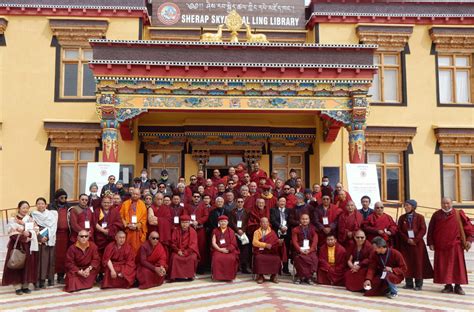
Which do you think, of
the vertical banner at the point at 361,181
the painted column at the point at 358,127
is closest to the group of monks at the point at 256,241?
the vertical banner at the point at 361,181

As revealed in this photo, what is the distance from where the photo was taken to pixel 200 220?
8922 millimetres

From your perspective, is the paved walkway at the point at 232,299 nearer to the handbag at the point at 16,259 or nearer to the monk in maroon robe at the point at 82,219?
the handbag at the point at 16,259

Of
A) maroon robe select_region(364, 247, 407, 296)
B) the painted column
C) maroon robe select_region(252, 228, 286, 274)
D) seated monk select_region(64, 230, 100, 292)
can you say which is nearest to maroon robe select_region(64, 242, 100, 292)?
seated monk select_region(64, 230, 100, 292)

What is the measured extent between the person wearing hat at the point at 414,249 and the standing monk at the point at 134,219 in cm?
432

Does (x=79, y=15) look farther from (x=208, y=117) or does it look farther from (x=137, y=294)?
(x=137, y=294)

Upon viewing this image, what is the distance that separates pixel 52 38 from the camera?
576 inches

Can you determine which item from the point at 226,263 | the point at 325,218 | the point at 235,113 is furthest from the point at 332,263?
the point at 235,113

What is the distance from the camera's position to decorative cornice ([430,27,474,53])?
14.9 meters

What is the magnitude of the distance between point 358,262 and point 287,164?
7.39 m

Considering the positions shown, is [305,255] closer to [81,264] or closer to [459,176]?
[81,264]

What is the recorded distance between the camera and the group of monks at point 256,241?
24.8ft

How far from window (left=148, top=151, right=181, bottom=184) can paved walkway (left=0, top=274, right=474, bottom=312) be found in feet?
22.9

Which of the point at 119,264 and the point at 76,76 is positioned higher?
the point at 76,76

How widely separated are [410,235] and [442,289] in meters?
Result: 0.95
